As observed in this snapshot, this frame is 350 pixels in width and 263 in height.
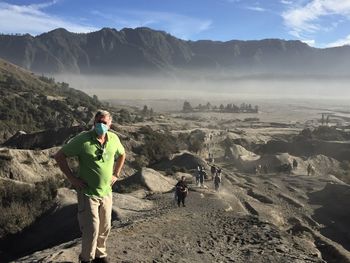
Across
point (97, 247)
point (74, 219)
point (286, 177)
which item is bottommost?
point (286, 177)

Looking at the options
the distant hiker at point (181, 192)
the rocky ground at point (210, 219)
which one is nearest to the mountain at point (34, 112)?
the rocky ground at point (210, 219)

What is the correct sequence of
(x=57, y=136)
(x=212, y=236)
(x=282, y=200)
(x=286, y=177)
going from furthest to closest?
(x=57, y=136), (x=286, y=177), (x=282, y=200), (x=212, y=236)

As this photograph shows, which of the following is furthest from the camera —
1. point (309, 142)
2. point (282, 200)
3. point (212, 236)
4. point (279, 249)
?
point (309, 142)

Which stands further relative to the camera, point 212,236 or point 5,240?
point 5,240

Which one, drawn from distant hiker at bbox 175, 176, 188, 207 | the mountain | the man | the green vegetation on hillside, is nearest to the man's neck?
the man

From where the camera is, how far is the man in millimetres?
7312

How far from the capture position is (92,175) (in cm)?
737

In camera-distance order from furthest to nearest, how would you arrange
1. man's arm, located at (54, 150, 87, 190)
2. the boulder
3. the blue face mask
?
the boulder, the blue face mask, man's arm, located at (54, 150, 87, 190)

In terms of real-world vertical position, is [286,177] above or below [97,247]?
below

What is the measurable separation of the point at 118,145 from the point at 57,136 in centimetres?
4378

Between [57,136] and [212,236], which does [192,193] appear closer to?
[212,236]

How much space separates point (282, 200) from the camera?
36.5 m

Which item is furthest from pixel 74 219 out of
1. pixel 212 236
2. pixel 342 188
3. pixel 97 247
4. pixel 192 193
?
pixel 342 188

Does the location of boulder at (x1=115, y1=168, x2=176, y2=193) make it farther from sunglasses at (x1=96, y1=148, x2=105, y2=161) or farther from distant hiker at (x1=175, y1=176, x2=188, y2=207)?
sunglasses at (x1=96, y1=148, x2=105, y2=161)
